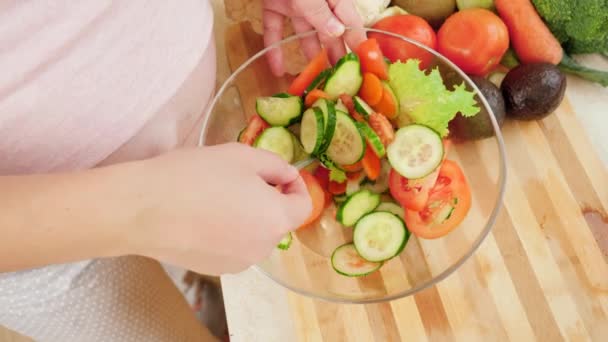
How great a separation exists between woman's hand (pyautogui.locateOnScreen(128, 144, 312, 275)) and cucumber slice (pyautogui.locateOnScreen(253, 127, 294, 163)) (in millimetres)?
170

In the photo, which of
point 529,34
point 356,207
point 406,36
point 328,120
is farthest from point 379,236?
point 529,34

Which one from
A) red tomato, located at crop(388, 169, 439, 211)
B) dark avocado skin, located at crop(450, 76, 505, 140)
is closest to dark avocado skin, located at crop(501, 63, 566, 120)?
dark avocado skin, located at crop(450, 76, 505, 140)

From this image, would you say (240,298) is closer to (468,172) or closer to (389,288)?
(389,288)

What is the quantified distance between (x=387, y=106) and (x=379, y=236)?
20 cm

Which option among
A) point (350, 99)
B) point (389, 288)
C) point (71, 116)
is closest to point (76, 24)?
point (71, 116)

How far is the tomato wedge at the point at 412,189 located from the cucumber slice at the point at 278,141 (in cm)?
15

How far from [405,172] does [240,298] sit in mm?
313

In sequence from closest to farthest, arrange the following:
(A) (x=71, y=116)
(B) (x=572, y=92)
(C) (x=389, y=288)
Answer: (A) (x=71, y=116) < (C) (x=389, y=288) < (B) (x=572, y=92)

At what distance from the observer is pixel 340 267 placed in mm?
726

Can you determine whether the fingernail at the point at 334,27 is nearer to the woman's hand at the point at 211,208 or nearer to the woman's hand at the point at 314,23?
the woman's hand at the point at 314,23

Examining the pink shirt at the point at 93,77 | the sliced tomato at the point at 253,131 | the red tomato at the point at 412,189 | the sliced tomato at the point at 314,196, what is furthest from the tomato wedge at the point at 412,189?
the pink shirt at the point at 93,77

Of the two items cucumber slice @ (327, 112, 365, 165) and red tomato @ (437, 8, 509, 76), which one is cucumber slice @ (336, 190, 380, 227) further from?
red tomato @ (437, 8, 509, 76)

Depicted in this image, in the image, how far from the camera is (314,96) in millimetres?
786

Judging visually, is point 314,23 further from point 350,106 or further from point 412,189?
point 412,189
